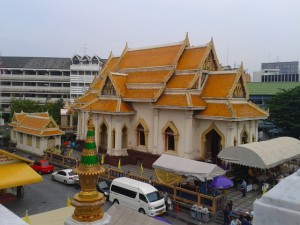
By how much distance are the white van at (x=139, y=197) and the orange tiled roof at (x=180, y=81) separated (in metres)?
9.18

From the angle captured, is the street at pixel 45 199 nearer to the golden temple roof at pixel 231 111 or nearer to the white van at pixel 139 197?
the white van at pixel 139 197

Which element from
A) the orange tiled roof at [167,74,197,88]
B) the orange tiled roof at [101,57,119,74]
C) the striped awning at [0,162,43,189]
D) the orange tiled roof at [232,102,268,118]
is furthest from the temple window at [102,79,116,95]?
the striped awning at [0,162,43,189]

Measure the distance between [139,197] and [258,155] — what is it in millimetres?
7480

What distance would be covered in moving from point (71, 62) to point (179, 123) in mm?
50687

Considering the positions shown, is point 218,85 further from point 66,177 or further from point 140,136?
point 66,177

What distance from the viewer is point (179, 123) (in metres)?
24.3

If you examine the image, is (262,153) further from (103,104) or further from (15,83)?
(15,83)

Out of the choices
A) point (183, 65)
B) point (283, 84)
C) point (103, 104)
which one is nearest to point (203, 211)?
point (183, 65)

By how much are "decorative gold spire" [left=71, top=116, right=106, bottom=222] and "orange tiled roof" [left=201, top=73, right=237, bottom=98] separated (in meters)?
16.9

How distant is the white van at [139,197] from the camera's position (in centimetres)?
1660

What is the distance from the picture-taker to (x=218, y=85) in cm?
2416

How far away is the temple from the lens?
23219 millimetres

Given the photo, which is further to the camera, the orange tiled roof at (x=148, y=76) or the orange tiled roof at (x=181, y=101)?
the orange tiled roof at (x=148, y=76)

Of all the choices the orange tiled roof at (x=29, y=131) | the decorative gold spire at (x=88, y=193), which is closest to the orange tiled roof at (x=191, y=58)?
the orange tiled roof at (x=29, y=131)
